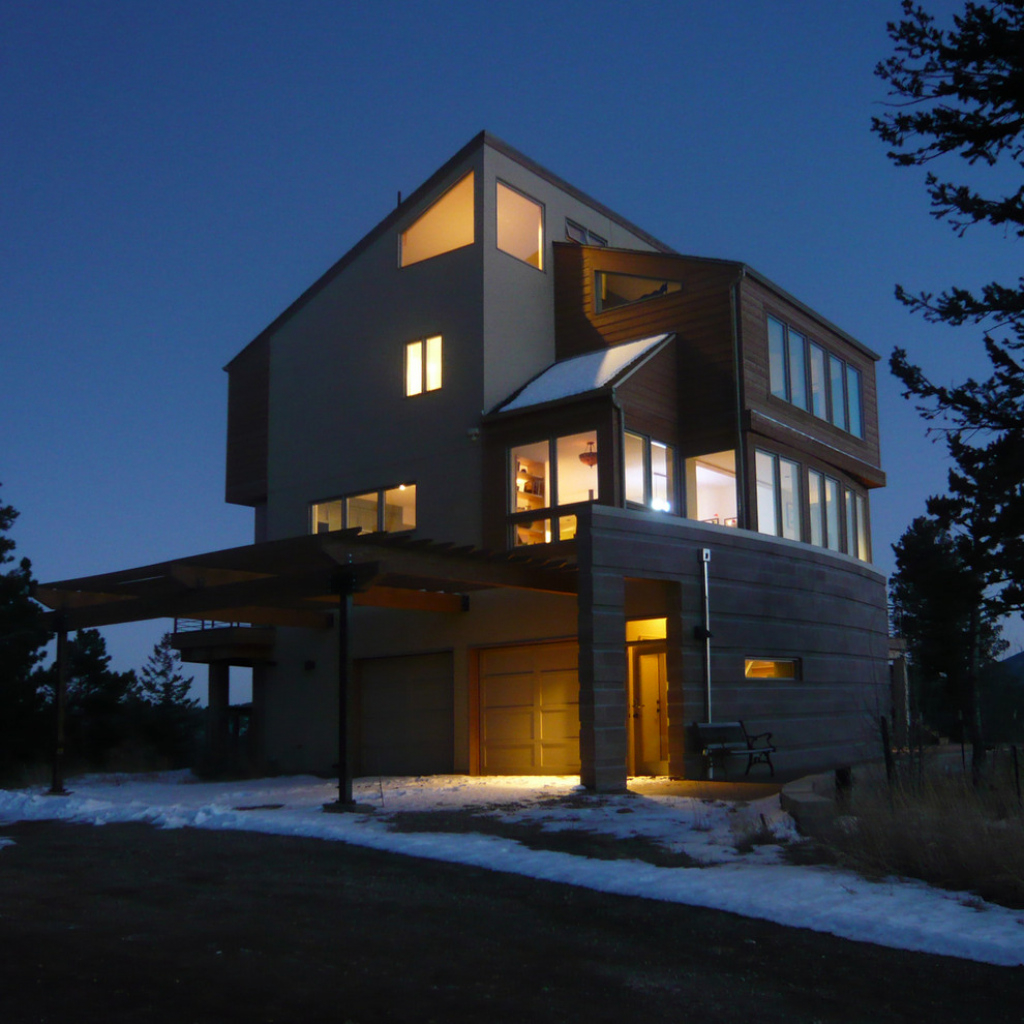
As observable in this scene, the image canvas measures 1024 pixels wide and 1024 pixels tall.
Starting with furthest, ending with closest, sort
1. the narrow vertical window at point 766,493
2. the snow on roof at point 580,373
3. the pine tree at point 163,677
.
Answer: the pine tree at point 163,677 → the narrow vertical window at point 766,493 → the snow on roof at point 580,373

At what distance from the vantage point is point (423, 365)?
2142cm

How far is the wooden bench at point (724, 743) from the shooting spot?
55.3 ft

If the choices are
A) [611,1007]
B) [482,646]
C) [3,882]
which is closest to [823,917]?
[611,1007]

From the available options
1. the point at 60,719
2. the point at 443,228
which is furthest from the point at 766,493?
the point at 60,719

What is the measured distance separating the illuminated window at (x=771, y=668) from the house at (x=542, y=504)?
65 millimetres

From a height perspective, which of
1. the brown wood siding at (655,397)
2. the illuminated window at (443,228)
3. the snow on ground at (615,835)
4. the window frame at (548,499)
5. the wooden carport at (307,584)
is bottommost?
the snow on ground at (615,835)

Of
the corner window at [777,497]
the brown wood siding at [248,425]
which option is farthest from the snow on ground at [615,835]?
the brown wood siding at [248,425]

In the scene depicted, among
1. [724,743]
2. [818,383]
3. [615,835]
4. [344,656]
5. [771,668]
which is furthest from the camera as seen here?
[818,383]

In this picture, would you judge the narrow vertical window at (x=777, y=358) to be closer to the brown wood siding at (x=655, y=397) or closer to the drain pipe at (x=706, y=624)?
the brown wood siding at (x=655, y=397)

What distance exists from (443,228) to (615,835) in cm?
1456

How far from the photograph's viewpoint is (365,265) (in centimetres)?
2300

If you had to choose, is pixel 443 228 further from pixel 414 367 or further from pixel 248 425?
pixel 248 425

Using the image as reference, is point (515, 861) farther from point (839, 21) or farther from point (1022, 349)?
point (839, 21)

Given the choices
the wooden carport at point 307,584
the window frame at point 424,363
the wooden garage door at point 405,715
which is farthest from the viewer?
the window frame at point 424,363
